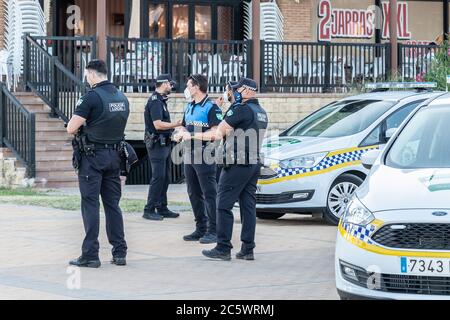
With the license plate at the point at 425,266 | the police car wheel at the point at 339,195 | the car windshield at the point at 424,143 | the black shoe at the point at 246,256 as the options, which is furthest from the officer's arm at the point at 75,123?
the police car wheel at the point at 339,195

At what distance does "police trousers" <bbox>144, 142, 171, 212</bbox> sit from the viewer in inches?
531

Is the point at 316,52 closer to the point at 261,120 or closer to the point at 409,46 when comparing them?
the point at 409,46

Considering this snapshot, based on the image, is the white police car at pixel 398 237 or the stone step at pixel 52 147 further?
the stone step at pixel 52 147

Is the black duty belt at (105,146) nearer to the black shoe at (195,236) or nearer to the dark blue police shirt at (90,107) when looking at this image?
the dark blue police shirt at (90,107)

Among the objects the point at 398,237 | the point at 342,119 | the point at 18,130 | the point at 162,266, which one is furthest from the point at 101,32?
the point at 398,237

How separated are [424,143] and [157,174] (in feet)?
18.6

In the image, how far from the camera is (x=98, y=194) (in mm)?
9648

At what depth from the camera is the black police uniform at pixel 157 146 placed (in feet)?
44.2

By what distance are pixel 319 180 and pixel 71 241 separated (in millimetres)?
3285

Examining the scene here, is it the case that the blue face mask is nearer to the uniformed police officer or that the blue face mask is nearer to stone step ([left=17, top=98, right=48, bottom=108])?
the uniformed police officer

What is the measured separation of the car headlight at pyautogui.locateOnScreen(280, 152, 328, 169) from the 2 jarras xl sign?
13.1 m

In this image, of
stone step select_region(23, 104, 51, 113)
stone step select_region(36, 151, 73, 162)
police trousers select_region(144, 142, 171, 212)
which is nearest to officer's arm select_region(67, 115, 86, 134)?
police trousers select_region(144, 142, 171, 212)

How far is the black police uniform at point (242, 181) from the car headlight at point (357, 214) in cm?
250
